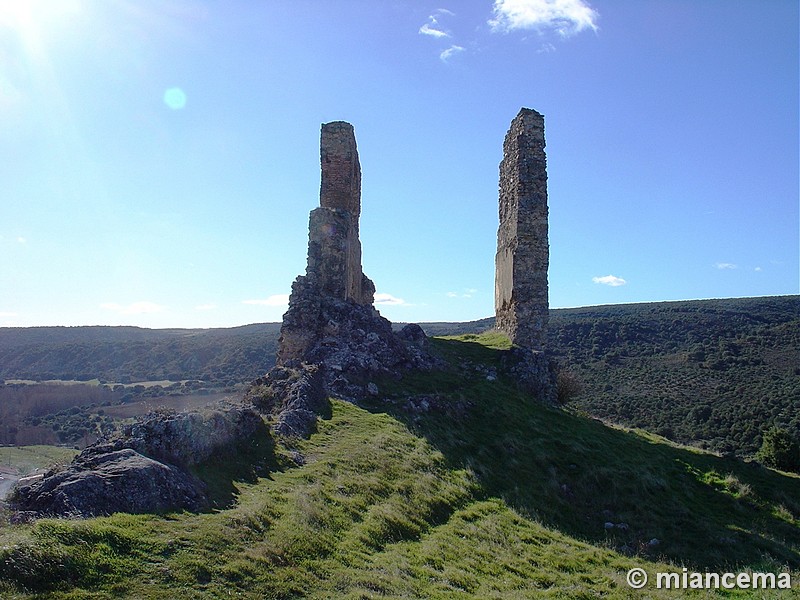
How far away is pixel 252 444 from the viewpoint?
9250mm

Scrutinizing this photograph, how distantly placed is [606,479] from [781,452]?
9885mm

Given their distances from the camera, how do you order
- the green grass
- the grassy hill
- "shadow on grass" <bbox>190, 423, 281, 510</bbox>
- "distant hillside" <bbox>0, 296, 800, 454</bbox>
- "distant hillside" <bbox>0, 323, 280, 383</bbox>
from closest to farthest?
1. the grassy hill
2. "shadow on grass" <bbox>190, 423, 281, 510</bbox>
3. the green grass
4. "distant hillside" <bbox>0, 296, 800, 454</bbox>
5. "distant hillside" <bbox>0, 323, 280, 383</bbox>

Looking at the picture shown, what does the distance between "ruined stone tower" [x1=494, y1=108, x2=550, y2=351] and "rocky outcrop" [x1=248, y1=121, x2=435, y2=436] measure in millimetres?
4243

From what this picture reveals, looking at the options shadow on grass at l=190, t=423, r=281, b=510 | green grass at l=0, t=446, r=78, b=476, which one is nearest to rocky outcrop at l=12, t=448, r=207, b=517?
shadow on grass at l=190, t=423, r=281, b=510

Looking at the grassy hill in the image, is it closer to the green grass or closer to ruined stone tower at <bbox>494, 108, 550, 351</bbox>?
ruined stone tower at <bbox>494, 108, 550, 351</bbox>

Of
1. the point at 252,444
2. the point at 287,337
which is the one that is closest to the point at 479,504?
the point at 252,444

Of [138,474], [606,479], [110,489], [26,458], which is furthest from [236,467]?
[26,458]

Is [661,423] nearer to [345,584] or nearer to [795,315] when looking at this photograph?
[345,584]

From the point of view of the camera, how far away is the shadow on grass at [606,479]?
9414 mm

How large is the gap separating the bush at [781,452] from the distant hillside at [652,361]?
651cm

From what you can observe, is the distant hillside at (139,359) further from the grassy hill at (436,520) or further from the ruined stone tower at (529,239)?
the grassy hill at (436,520)

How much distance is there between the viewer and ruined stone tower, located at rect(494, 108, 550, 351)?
67.1ft

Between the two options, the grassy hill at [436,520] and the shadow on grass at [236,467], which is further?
the shadow on grass at [236,467]

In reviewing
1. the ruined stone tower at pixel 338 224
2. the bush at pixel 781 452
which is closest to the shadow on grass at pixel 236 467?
the ruined stone tower at pixel 338 224
